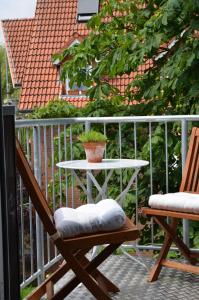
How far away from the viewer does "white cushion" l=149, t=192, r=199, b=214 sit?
3668mm

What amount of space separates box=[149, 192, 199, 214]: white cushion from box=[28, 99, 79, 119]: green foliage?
9.38 ft

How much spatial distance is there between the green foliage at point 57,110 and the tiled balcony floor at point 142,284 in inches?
99.2

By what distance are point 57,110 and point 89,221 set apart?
12.5ft

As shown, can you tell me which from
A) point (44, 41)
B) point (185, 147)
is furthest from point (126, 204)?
point (44, 41)

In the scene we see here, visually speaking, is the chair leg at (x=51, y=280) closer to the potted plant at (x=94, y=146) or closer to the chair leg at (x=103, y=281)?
the chair leg at (x=103, y=281)

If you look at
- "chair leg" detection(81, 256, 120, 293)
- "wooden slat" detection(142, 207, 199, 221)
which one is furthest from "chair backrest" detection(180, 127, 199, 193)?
"chair leg" detection(81, 256, 120, 293)

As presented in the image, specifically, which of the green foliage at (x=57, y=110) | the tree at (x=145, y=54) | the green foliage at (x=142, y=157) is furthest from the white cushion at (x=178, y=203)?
the green foliage at (x=57, y=110)

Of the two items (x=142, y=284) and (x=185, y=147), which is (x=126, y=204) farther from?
(x=142, y=284)

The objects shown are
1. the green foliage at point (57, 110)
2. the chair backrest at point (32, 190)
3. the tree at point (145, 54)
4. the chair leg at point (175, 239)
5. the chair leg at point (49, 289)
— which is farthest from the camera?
the green foliage at point (57, 110)

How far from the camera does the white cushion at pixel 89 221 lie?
9.96 feet

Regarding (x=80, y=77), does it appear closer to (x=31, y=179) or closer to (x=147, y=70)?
(x=147, y=70)

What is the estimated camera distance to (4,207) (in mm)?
1523

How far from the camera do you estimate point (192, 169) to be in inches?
165

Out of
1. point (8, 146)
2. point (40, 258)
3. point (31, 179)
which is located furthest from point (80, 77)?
point (8, 146)
